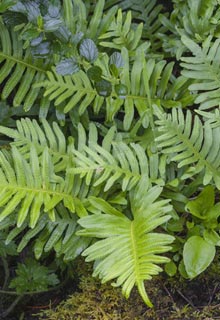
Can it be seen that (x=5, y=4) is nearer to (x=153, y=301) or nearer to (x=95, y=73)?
(x=95, y=73)

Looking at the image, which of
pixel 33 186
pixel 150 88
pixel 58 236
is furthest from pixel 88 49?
pixel 58 236

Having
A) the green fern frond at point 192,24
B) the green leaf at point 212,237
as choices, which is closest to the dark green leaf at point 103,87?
the green fern frond at point 192,24

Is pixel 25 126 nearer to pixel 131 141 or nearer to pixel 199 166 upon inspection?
pixel 131 141

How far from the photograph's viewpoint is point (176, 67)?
2.66 metres

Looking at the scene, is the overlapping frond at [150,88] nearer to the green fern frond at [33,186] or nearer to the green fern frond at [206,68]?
the green fern frond at [206,68]

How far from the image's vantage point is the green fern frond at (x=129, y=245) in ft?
5.43

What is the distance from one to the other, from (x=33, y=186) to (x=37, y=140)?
10.6 inches

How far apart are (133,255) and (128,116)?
67 centimetres

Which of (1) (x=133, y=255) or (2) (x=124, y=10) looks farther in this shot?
(2) (x=124, y=10)

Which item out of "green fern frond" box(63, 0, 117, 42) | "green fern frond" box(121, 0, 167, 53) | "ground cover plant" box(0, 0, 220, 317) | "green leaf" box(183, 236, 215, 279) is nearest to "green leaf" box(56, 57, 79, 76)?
"ground cover plant" box(0, 0, 220, 317)

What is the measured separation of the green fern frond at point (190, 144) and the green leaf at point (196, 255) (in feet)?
0.72

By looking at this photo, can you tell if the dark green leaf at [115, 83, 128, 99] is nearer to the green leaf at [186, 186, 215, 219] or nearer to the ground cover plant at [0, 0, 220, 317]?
the ground cover plant at [0, 0, 220, 317]

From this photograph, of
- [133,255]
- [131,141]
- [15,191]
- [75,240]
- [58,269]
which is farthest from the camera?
[58,269]

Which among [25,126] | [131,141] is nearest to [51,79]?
[25,126]
